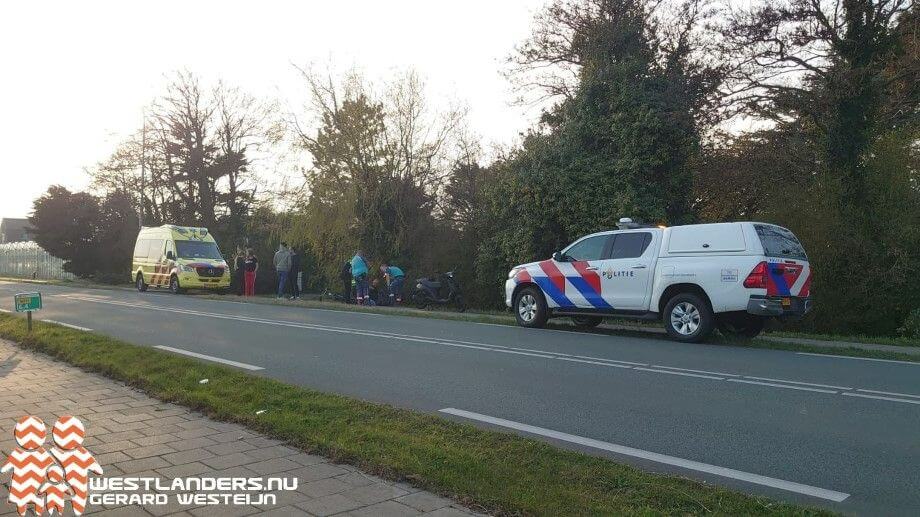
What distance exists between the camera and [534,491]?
4.18m

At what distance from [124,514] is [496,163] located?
20.7 m

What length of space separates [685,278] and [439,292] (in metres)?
9.83

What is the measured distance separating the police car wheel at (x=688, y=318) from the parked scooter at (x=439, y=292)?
29.7ft

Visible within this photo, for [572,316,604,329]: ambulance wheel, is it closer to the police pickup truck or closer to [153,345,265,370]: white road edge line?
the police pickup truck

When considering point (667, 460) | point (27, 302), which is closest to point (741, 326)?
point (667, 460)

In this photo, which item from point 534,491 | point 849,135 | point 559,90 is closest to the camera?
point 534,491

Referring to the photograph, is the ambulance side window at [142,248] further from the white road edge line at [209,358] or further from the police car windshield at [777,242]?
the police car windshield at [777,242]

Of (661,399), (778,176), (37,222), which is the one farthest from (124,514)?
(37,222)

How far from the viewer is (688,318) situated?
39.1 feet

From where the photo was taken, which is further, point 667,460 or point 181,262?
point 181,262

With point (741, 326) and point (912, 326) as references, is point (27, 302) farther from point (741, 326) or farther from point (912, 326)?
point (912, 326)

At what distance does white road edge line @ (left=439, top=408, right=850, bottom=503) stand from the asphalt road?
2 centimetres

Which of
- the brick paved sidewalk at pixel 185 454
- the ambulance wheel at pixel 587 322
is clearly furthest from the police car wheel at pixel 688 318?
the brick paved sidewalk at pixel 185 454

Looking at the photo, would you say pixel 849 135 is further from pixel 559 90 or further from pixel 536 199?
pixel 559 90
